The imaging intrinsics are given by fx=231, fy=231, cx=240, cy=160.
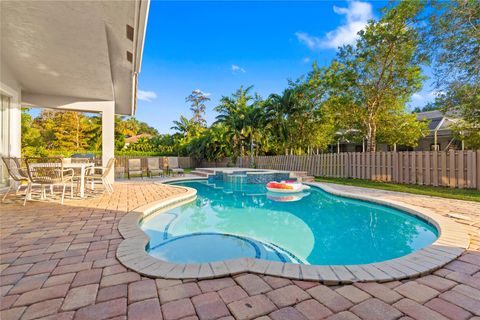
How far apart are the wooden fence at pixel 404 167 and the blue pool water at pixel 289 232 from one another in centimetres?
453

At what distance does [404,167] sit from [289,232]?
8097 millimetres

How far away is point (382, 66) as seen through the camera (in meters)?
12.2

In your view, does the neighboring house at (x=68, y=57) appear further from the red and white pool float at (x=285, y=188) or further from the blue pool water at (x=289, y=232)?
the red and white pool float at (x=285, y=188)

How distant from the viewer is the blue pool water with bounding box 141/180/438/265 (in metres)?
3.56

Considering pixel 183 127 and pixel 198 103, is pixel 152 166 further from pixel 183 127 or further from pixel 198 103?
pixel 198 103

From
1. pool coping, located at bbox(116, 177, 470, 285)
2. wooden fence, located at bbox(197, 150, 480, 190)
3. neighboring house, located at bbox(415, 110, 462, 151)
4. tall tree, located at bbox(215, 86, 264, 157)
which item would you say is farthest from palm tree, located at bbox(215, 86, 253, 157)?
pool coping, located at bbox(116, 177, 470, 285)

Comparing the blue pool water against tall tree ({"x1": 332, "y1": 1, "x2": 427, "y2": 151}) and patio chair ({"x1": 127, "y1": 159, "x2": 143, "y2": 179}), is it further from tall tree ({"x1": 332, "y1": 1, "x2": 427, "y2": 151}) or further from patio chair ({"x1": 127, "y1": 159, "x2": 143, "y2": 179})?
tall tree ({"x1": 332, "y1": 1, "x2": 427, "y2": 151})

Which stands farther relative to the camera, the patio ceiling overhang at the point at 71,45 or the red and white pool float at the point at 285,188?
the red and white pool float at the point at 285,188

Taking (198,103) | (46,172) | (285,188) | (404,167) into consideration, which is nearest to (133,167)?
(46,172)

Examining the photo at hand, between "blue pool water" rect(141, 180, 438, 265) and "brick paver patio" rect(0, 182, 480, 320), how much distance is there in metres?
1.09

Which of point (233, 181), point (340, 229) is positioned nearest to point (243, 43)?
point (233, 181)

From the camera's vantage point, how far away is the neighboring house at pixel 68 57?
4.39 m

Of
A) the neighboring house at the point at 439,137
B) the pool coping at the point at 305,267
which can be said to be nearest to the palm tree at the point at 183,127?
the neighboring house at the point at 439,137

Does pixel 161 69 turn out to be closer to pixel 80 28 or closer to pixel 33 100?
pixel 33 100
